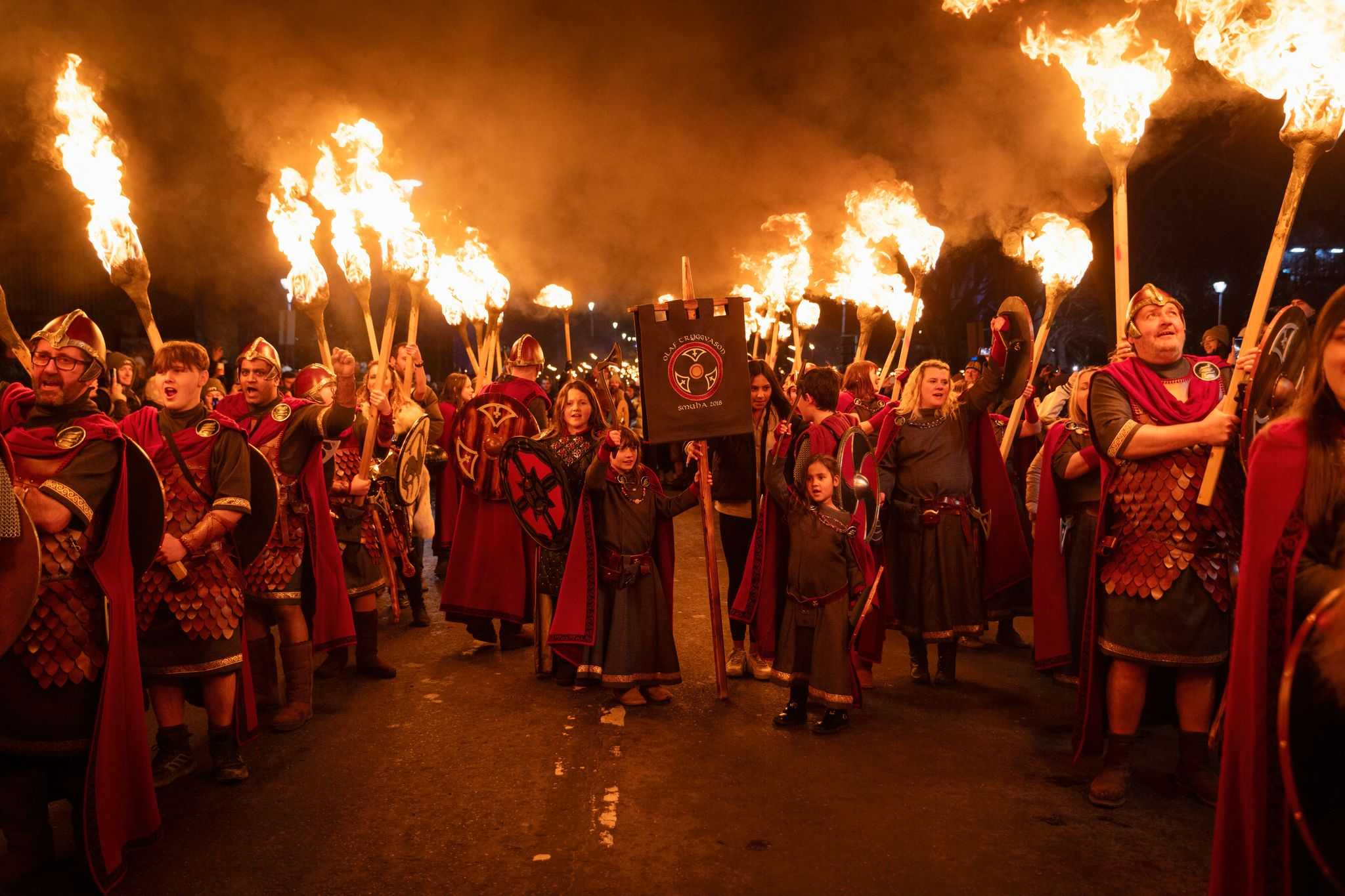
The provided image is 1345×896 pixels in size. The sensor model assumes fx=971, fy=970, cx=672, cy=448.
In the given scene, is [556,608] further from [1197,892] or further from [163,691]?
[1197,892]

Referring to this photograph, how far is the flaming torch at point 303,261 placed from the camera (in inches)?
244

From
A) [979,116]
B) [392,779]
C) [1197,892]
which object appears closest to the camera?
[1197,892]

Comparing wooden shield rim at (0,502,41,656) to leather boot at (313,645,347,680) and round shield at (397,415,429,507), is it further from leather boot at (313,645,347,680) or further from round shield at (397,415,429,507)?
round shield at (397,415,429,507)

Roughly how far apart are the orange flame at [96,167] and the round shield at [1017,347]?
5334mm

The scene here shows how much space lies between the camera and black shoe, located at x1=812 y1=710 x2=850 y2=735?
5.62m

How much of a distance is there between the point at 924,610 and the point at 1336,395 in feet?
13.9

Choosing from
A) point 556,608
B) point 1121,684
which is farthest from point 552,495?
point 1121,684

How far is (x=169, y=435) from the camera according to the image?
15.9 feet

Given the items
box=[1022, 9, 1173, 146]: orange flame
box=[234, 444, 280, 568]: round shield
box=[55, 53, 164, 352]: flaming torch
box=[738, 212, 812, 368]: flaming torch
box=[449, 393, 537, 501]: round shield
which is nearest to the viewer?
box=[1022, 9, 1173, 146]: orange flame

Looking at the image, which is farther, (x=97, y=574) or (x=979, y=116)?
(x=979, y=116)

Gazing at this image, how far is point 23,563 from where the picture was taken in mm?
3287

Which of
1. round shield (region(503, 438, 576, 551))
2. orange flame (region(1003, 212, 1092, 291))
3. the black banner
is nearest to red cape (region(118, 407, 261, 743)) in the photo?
round shield (region(503, 438, 576, 551))

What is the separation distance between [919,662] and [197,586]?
183 inches

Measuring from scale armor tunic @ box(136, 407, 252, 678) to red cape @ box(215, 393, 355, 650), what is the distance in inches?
33.5
